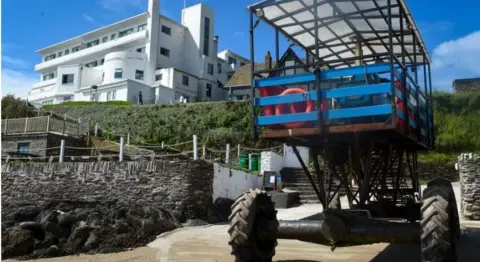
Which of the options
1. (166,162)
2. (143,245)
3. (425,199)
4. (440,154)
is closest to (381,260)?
(425,199)

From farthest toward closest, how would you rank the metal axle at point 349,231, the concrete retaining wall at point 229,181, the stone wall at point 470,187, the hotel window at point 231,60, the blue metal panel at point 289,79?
1. the hotel window at point 231,60
2. the concrete retaining wall at point 229,181
3. the stone wall at point 470,187
4. the blue metal panel at point 289,79
5. the metal axle at point 349,231

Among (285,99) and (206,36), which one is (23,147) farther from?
(206,36)

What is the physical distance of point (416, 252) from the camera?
25.6 feet

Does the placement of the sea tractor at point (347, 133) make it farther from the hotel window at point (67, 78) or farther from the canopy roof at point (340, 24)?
the hotel window at point (67, 78)

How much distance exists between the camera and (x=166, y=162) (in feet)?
50.9

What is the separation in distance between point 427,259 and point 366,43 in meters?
5.17

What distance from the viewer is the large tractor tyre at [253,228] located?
18.7 feet

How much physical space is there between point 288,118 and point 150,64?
48.4m

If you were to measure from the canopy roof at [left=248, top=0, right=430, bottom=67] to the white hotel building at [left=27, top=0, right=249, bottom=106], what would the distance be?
135 ft

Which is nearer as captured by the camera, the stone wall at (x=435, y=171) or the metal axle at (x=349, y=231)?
the metal axle at (x=349, y=231)

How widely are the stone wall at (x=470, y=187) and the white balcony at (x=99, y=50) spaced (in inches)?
1809

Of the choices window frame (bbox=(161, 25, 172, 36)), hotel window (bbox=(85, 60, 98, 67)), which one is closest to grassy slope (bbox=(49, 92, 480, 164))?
window frame (bbox=(161, 25, 172, 36))

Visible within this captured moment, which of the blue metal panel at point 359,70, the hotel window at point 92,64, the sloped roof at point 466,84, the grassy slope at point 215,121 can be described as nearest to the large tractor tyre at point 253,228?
the blue metal panel at point 359,70

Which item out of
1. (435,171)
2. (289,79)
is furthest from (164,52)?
(289,79)
